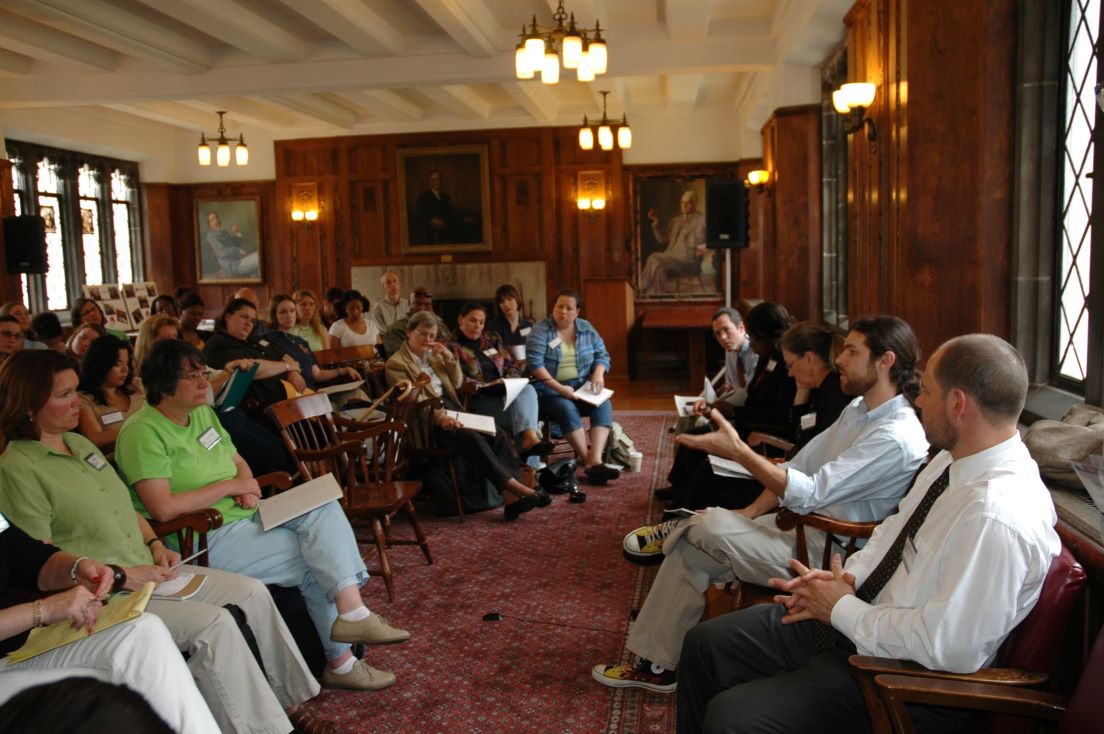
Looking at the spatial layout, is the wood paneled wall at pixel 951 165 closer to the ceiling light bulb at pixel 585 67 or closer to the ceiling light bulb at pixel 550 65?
the ceiling light bulb at pixel 585 67

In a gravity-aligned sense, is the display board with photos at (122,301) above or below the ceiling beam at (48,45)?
below

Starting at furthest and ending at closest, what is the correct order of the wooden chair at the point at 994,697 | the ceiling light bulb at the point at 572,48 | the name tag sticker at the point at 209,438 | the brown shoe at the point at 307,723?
the ceiling light bulb at the point at 572,48
the name tag sticker at the point at 209,438
the brown shoe at the point at 307,723
the wooden chair at the point at 994,697

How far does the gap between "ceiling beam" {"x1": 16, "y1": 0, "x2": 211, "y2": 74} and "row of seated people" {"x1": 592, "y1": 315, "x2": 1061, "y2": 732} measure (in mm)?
6324

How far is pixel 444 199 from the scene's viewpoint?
13.4m

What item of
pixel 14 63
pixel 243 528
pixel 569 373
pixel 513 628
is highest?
pixel 14 63

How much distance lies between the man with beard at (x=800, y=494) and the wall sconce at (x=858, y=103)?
8.50 ft

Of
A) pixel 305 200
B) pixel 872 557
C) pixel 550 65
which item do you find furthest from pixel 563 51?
pixel 305 200

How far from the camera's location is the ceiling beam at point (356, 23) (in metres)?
6.84

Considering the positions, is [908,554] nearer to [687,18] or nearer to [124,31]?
[687,18]

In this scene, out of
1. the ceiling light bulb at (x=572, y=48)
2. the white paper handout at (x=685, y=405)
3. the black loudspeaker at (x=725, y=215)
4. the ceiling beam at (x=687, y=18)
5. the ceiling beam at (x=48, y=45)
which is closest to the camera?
the white paper handout at (x=685, y=405)

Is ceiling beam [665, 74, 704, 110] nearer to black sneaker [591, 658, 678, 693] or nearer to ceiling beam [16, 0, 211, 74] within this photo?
ceiling beam [16, 0, 211, 74]

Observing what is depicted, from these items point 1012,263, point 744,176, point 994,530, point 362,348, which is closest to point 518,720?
point 994,530

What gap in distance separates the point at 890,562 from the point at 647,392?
8.38m

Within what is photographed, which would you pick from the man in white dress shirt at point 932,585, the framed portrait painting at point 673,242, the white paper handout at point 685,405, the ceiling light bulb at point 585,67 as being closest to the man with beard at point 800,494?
the man in white dress shirt at point 932,585
